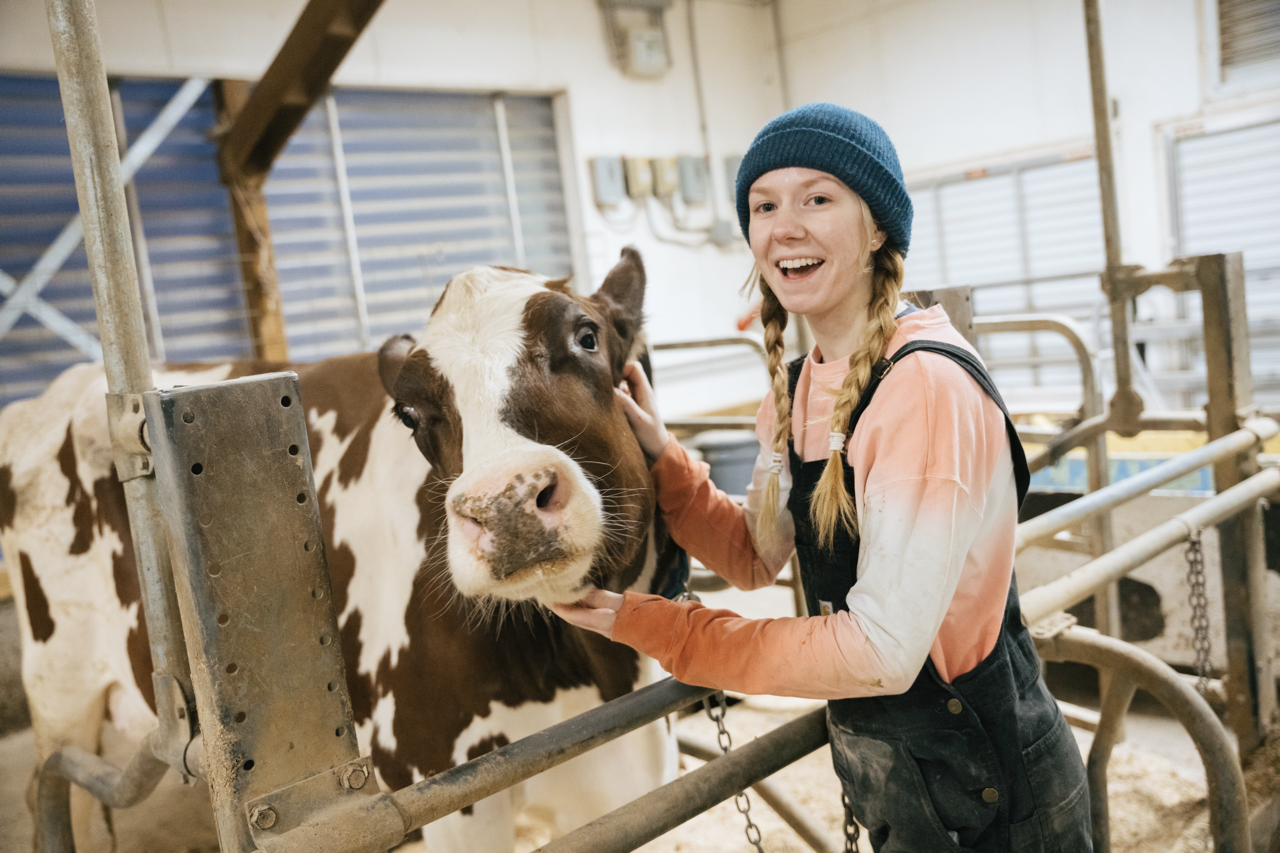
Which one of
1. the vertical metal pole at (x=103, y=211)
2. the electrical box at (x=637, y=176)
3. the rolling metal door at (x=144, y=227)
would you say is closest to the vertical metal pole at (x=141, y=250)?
the rolling metal door at (x=144, y=227)

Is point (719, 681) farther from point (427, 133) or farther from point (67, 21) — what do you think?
point (427, 133)

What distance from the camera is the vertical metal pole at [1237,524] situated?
8.77ft

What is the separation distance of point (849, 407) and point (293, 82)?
4.26 metres

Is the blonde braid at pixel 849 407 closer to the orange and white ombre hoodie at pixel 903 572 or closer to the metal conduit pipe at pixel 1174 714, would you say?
the orange and white ombre hoodie at pixel 903 572

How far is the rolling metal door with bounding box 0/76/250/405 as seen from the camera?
4.60 metres

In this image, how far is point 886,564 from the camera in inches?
39.7

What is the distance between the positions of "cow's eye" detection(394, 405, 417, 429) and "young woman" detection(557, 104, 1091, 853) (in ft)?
1.57

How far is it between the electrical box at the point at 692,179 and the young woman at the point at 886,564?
6.63 meters

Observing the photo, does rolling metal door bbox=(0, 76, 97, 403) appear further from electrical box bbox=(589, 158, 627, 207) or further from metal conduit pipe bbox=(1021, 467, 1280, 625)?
metal conduit pipe bbox=(1021, 467, 1280, 625)

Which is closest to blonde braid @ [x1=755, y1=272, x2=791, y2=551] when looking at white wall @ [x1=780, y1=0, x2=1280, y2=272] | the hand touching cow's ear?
the hand touching cow's ear

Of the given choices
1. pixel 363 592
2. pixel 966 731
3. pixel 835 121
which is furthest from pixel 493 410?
pixel 363 592

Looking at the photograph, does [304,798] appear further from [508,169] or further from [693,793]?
[508,169]

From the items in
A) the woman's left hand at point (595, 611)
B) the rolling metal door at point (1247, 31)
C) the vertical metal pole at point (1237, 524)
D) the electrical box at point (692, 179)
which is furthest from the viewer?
the electrical box at point (692, 179)

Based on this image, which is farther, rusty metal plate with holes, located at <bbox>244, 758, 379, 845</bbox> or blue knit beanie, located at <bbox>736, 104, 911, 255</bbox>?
blue knit beanie, located at <bbox>736, 104, 911, 255</bbox>
